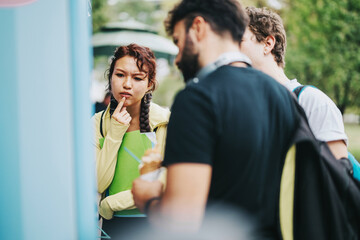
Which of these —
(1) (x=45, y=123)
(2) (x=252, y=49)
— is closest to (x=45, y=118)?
(1) (x=45, y=123)

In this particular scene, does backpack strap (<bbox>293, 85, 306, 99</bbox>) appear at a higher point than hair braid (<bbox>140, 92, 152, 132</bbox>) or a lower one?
higher

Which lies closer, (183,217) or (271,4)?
(183,217)

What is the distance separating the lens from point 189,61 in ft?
4.57

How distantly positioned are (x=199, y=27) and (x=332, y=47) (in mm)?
9036

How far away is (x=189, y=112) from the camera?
1.22m

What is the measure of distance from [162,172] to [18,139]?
546 millimetres

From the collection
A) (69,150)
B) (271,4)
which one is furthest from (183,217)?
(271,4)

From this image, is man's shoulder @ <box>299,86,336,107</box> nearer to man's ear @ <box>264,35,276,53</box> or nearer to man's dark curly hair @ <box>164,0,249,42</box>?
man's ear @ <box>264,35,276,53</box>

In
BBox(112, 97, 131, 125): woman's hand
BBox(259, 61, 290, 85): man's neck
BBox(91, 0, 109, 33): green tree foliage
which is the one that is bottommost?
BBox(112, 97, 131, 125): woman's hand

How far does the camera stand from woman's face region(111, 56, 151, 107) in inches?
89.9

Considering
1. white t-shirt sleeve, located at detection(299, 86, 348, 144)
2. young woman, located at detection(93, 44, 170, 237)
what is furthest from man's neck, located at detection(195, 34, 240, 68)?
young woman, located at detection(93, 44, 170, 237)

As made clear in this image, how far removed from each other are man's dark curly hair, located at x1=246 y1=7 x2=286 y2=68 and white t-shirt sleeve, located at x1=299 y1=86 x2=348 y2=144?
19.5 inches

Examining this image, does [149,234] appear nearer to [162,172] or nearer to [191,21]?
[162,172]

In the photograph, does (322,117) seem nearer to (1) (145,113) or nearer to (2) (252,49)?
(2) (252,49)
